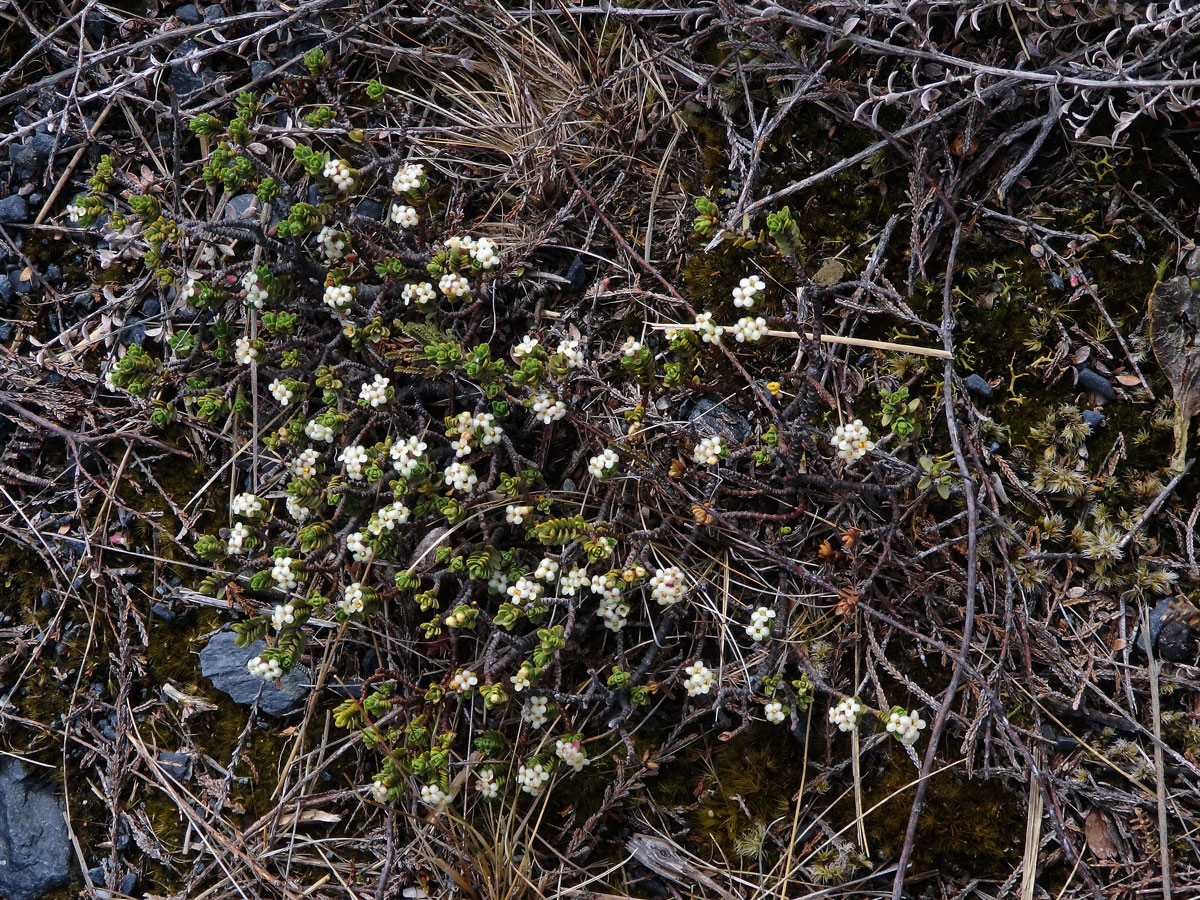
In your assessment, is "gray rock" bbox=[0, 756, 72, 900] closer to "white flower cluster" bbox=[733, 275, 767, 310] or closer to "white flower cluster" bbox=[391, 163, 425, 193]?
"white flower cluster" bbox=[391, 163, 425, 193]

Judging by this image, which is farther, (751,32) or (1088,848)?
(751,32)

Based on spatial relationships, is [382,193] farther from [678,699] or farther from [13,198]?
[678,699]

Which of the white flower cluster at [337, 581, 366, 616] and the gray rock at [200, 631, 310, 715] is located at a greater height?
the white flower cluster at [337, 581, 366, 616]

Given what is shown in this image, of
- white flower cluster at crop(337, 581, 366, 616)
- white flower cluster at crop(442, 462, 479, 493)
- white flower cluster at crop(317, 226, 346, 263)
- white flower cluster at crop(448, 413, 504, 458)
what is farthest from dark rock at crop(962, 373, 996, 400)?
white flower cluster at crop(317, 226, 346, 263)

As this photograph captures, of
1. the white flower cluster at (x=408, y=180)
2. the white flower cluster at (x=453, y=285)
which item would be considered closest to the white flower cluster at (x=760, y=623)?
the white flower cluster at (x=453, y=285)

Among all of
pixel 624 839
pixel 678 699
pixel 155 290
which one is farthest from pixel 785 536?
pixel 155 290

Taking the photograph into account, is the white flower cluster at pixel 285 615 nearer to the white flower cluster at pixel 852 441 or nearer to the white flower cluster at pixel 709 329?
the white flower cluster at pixel 709 329
